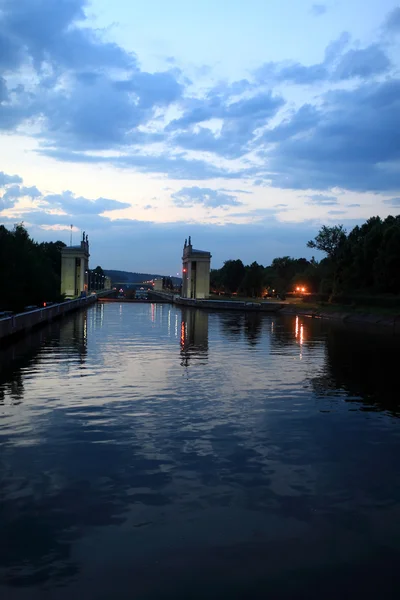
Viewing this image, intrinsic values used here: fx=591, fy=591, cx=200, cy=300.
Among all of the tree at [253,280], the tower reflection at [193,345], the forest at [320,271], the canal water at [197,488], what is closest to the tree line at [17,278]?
the forest at [320,271]

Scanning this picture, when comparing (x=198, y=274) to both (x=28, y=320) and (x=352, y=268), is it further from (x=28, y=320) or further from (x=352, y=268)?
(x=28, y=320)

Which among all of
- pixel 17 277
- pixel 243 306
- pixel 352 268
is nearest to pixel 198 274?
pixel 243 306

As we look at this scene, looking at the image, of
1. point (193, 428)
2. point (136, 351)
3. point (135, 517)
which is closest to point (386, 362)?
point (136, 351)

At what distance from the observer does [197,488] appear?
813cm

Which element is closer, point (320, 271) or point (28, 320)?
point (28, 320)

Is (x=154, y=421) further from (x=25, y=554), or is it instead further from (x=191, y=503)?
(x=25, y=554)

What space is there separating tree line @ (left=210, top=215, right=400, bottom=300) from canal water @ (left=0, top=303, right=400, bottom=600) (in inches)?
1873

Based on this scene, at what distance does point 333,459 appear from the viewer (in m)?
9.70

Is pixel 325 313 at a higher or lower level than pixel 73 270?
lower

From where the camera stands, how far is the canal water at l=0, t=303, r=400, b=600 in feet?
19.0

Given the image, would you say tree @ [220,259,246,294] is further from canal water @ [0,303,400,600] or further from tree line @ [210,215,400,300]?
canal water @ [0,303,400,600]

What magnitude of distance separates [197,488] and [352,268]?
6858cm

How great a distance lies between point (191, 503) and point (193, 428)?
387cm

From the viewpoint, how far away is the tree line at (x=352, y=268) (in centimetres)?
6250
